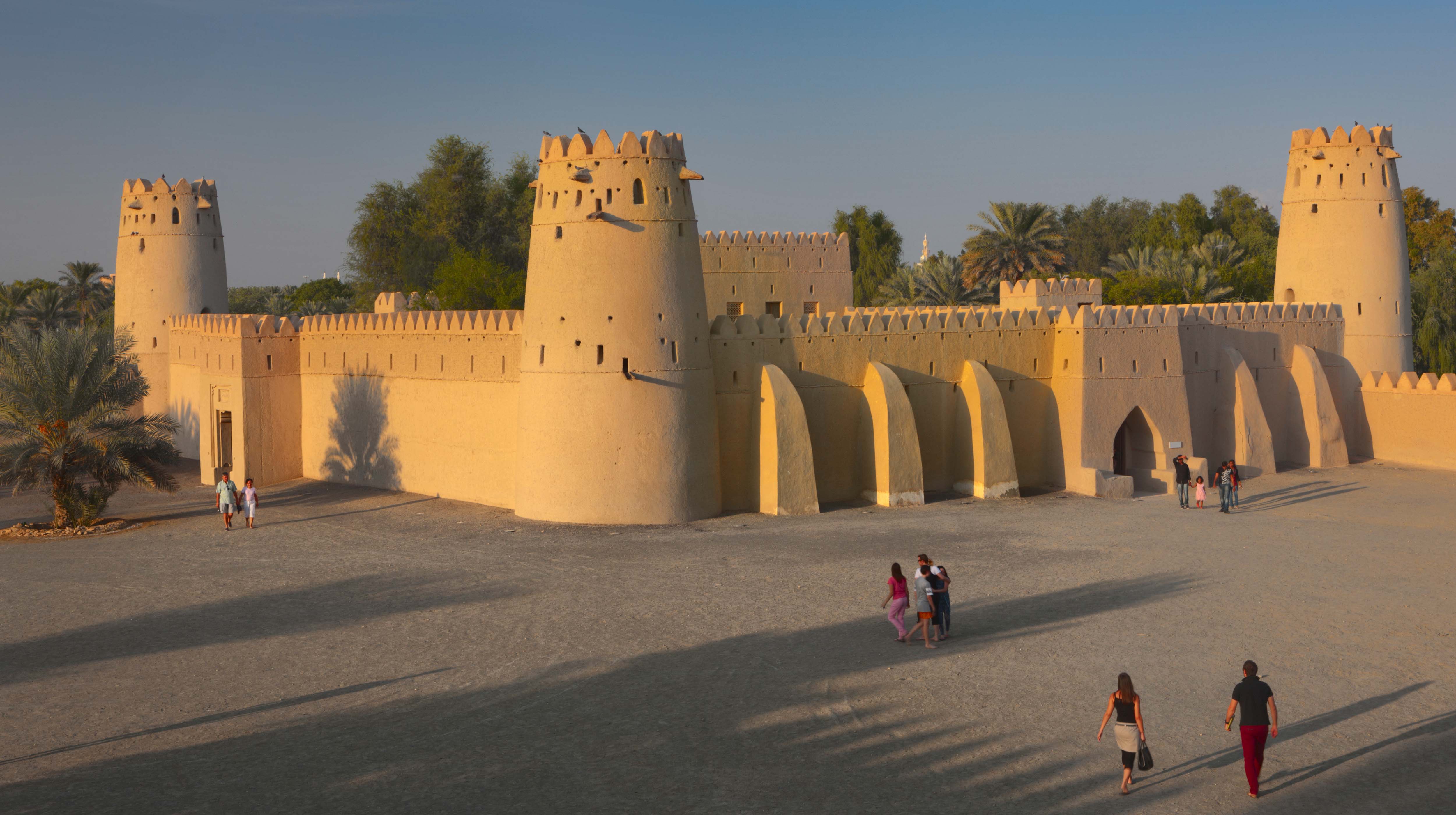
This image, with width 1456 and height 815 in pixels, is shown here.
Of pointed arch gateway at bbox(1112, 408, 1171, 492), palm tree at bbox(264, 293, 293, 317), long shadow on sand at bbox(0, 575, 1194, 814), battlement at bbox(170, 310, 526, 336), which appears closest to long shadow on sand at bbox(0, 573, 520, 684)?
long shadow on sand at bbox(0, 575, 1194, 814)

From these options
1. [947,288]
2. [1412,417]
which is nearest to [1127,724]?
[1412,417]

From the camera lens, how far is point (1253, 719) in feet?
29.8

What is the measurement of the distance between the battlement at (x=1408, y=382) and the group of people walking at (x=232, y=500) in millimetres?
25687

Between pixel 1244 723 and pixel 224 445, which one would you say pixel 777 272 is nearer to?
pixel 224 445

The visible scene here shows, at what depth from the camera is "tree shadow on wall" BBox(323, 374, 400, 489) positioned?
82.3 ft

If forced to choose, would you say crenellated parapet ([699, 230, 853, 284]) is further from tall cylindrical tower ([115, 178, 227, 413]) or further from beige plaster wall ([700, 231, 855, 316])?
tall cylindrical tower ([115, 178, 227, 413])

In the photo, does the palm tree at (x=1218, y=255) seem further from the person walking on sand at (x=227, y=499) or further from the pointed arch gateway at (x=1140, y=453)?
the person walking on sand at (x=227, y=499)

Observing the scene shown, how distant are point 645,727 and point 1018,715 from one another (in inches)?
136

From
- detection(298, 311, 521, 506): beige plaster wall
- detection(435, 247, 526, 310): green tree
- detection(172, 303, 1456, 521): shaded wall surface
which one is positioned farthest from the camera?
detection(435, 247, 526, 310): green tree

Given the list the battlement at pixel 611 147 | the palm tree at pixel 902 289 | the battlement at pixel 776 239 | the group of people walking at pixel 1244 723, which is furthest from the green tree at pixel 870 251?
the group of people walking at pixel 1244 723

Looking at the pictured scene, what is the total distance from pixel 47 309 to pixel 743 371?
32564 millimetres

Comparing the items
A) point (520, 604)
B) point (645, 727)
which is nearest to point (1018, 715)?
point (645, 727)

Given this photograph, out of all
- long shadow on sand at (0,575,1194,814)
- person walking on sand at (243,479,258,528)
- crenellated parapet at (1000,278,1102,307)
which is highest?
crenellated parapet at (1000,278,1102,307)

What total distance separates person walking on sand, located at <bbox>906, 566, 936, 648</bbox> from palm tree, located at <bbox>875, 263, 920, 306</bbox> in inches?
1188
